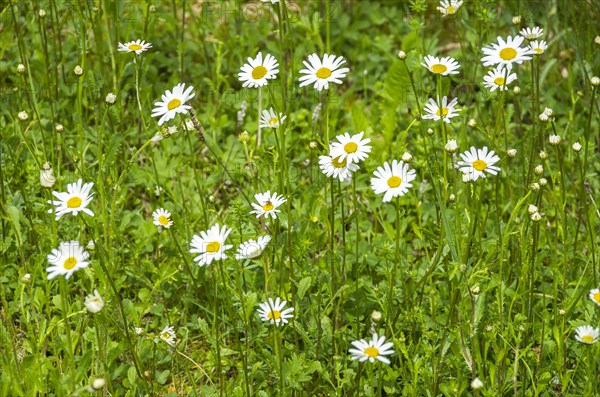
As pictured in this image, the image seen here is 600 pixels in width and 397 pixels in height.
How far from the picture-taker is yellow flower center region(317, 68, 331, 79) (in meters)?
2.65

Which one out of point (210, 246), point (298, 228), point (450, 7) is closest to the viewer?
point (210, 246)

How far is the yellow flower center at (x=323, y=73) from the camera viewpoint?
2654 millimetres

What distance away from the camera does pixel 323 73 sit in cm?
266

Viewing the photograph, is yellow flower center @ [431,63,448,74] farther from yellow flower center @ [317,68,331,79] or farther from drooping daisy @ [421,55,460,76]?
yellow flower center @ [317,68,331,79]

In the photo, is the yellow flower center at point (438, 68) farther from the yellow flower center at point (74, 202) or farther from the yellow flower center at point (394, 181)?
the yellow flower center at point (74, 202)

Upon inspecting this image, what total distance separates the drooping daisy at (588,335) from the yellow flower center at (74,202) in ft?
4.70

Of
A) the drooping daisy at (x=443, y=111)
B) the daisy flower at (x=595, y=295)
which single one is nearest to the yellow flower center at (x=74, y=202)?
the drooping daisy at (x=443, y=111)

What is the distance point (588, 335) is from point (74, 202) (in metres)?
1.47

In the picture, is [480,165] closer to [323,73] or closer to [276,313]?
[323,73]

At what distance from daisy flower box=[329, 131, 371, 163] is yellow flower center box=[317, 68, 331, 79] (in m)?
0.21

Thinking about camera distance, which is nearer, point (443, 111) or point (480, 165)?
point (480, 165)

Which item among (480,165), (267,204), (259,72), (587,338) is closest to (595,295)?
(587,338)

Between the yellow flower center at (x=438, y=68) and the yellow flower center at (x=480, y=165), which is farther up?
the yellow flower center at (x=438, y=68)

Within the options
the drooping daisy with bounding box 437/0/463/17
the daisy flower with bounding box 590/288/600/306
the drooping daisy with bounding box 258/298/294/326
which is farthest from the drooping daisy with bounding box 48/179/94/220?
the drooping daisy with bounding box 437/0/463/17
